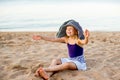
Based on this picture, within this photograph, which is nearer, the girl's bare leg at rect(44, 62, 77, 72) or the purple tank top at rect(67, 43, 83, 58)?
the girl's bare leg at rect(44, 62, 77, 72)

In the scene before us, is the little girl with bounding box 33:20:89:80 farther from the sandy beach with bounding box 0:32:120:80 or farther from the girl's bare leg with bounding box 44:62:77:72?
the sandy beach with bounding box 0:32:120:80

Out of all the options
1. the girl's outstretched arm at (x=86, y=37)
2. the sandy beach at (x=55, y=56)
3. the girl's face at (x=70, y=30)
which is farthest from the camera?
the girl's face at (x=70, y=30)

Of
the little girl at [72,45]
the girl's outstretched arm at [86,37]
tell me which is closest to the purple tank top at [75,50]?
the little girl at [72,45]

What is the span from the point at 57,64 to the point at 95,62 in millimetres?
916

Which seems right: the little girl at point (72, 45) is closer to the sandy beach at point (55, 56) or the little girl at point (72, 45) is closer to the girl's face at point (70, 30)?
the girl's face at point (70, 30)

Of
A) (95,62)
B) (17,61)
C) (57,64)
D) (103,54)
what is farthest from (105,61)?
(17,61)

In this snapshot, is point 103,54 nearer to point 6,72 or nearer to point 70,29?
point 70,29

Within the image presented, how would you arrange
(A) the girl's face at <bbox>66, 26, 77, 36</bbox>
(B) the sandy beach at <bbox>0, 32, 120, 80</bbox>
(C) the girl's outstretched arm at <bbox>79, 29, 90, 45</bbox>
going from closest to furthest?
(C) the girl's outstretched arm at <bbox>79, 29, 90, 45</bbox> < (B) the sandy beach at <bbox>0, 32, 120, 80</bbox> < (A) the girl's face at <bbox>66, 26, 77, 36</bbox>

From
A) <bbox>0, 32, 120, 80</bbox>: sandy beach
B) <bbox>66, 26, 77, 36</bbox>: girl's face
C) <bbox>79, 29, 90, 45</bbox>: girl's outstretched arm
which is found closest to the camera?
<bbox>79, 29, 90, 45</bbox>: girl's outstretched arm

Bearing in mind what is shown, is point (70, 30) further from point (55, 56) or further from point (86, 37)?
point (55, 56)

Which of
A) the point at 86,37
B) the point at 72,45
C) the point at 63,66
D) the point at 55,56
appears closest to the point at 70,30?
the point at 72,45

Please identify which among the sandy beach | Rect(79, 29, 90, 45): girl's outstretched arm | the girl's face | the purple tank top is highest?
the girl's face

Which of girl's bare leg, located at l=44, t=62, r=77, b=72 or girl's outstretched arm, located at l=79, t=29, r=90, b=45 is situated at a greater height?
girl's outstretched arm, located at l=79, t=29, r=90, b=45

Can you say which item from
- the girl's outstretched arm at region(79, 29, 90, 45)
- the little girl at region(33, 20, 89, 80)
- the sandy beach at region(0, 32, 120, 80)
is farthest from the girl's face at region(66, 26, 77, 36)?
the sandy beach at region(0, 32, 120, 80)
